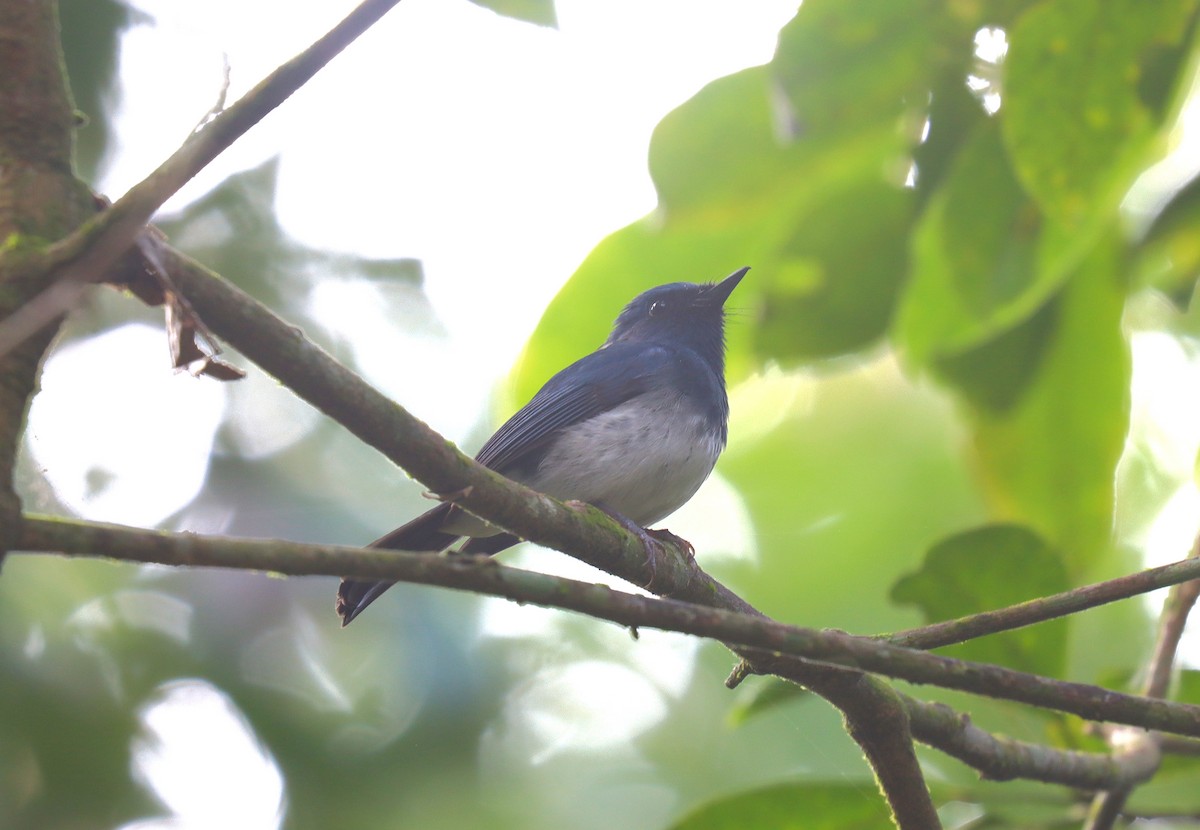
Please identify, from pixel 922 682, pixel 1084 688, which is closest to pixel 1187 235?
pixel 1084 688

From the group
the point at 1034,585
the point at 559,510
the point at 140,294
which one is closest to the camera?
the point at 140,294

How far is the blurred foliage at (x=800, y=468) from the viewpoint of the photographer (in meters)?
2.95

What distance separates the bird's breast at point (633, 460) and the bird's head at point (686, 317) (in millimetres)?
953

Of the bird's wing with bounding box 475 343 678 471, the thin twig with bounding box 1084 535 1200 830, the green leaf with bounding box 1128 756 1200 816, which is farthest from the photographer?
the bird's wing with bounding box 475 343 678 471

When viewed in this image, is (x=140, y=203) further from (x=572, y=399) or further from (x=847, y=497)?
(x=847, y=497)

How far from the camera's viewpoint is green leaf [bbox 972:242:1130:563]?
3412 millimetres

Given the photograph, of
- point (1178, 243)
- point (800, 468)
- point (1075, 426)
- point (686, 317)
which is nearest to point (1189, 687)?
point (1075, 426)

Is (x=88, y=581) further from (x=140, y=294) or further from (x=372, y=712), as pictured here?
(x=140, y=294)

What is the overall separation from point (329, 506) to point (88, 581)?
1.28 metres

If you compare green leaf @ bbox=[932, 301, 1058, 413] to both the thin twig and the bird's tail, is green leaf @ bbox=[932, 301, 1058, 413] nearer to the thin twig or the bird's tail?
the thin twig

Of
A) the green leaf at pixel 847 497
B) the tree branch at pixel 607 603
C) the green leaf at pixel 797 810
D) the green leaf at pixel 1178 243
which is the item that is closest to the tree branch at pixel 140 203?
the tree branch at pixel 607 603

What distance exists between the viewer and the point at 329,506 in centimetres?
650

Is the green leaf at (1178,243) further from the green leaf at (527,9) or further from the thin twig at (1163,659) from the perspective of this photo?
the green leaf at (527,9)

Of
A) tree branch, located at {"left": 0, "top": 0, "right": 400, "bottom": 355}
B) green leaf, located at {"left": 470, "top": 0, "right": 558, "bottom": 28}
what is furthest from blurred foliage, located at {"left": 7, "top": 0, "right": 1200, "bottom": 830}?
tree branch, located at {"left": 0, "top": 0, "right": 400, "bottom": 355}
